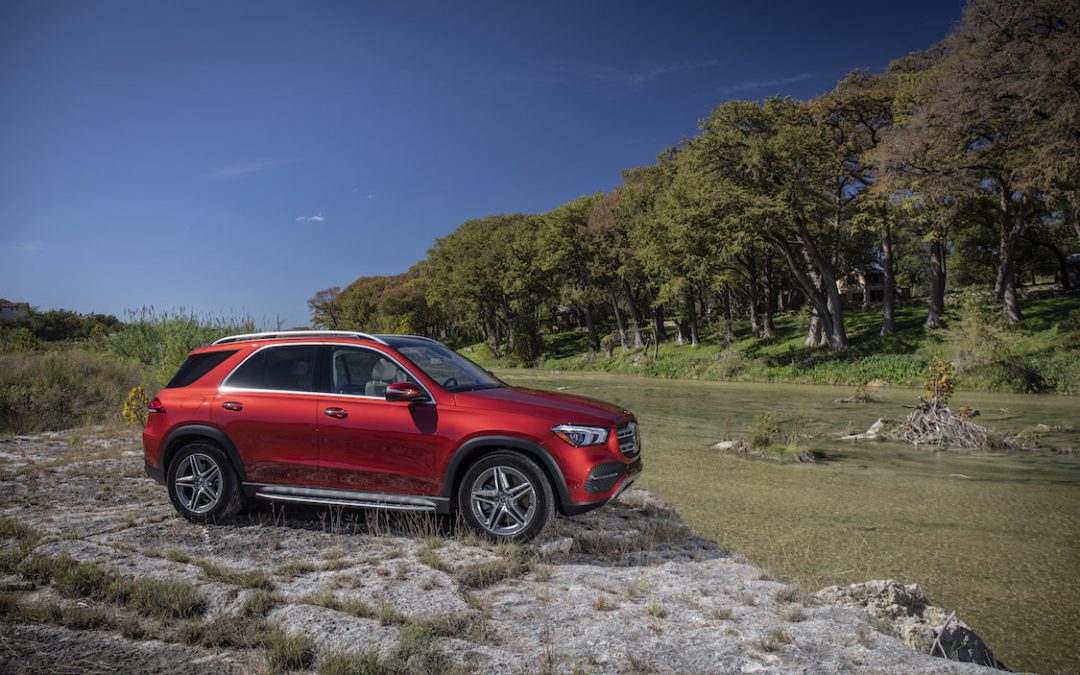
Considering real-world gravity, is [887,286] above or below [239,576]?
above

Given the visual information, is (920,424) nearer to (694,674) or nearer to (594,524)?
(594,524)

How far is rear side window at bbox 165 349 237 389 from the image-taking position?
6883 millimetres

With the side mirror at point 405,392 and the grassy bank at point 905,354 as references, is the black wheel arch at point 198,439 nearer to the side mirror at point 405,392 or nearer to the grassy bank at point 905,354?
the side mirror at point 405,392

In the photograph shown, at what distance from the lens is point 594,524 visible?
6.89 meters

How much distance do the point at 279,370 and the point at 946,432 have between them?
46.6ft

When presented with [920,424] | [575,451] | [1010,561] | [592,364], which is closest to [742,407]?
[920,424]

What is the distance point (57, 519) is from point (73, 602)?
9.58 ft

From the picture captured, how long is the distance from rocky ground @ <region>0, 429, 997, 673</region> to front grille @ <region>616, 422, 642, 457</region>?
894mm

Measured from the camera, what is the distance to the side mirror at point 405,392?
5836mm

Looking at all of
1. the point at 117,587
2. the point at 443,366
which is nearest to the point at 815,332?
the point at 443,366

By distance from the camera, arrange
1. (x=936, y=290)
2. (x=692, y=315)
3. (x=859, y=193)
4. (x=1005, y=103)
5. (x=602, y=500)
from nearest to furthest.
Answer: (x=602, y=500) → (x=1005, y=103) → (x=936, y=290) → (x=859, y=193) → (x=692, y=315)

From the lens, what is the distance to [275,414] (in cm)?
635

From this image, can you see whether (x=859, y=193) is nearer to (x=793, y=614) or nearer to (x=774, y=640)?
(x=793, y=614)

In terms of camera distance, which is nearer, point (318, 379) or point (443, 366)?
point (318, 379)
